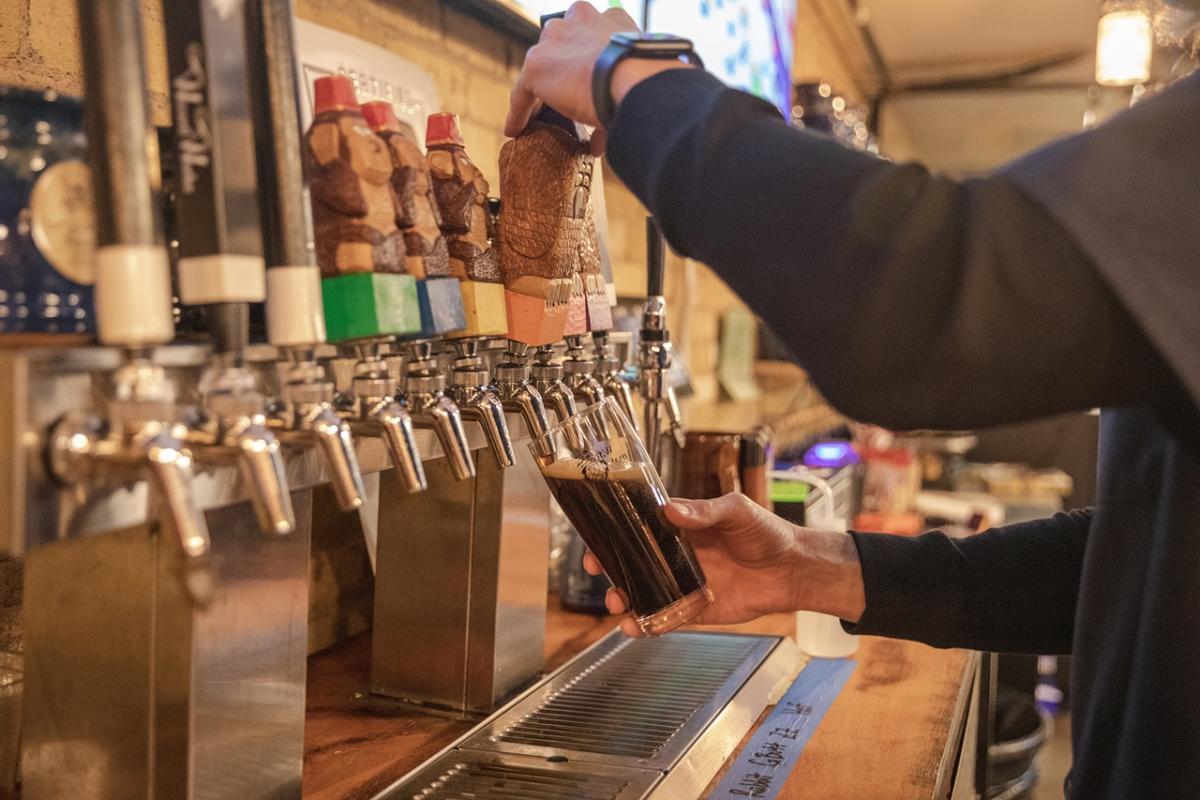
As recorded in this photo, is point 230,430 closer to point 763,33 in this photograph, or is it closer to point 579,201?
point 579,201

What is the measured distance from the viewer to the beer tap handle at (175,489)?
0.65 meters

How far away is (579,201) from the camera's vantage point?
1119 millimetres

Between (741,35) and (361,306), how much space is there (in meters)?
2.22

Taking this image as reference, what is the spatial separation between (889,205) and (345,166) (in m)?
0.40

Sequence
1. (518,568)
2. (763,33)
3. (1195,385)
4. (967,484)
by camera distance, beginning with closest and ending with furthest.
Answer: (1195,385) → (518,568) → (763,33) → (967,484)

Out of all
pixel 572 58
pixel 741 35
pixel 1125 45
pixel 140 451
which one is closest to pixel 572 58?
pixel 572 58

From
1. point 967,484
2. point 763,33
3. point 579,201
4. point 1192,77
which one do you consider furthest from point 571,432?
point 967,484

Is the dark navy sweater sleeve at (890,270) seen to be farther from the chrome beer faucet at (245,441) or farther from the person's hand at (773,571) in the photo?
the person's hand at (773,571)

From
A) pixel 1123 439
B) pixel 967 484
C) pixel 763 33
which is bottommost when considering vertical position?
pixel 967 484

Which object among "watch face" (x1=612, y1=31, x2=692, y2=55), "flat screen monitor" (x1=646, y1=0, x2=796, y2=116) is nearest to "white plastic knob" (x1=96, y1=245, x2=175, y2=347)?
"watch face" (x1=612, y1=31, x2=692, y2=55)

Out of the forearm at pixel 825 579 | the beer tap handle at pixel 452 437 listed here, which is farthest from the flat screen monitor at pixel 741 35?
the beer tap handle at pixel 452 437

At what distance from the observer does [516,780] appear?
3.50 ft

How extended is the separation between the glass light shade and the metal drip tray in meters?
3.76

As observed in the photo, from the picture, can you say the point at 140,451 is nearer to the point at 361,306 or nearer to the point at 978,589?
the point at 361,306
